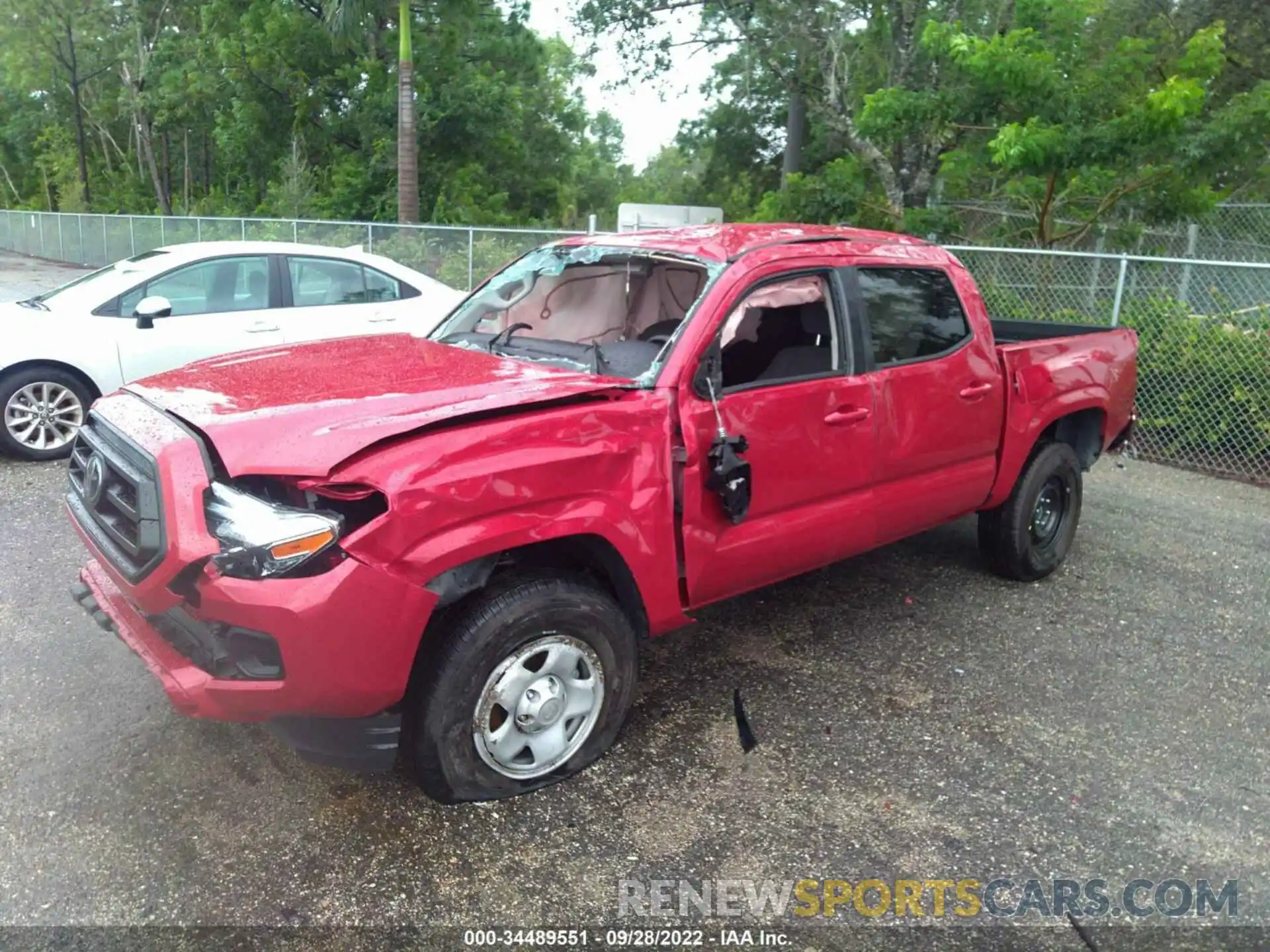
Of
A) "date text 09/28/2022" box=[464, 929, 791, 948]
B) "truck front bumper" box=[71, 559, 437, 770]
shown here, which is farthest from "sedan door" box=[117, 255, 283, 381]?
"date text 09/28/2022" box=[464, 929, 791, 948]

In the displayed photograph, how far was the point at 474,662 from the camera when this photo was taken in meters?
2.98

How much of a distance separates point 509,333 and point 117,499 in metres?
1.72

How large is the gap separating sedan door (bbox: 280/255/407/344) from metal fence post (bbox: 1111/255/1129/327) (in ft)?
19.7

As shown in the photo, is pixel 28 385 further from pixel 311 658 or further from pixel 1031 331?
pixel 1031 331

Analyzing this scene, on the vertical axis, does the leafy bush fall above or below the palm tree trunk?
below

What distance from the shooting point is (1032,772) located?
3559 mm

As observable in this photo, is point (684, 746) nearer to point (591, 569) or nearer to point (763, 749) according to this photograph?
point (763, 749)

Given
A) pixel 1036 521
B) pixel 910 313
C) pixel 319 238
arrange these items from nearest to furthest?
pixel 910 313 < pixel 1036 521 < pixel 319 238

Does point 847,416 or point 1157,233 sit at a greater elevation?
point 1157,233

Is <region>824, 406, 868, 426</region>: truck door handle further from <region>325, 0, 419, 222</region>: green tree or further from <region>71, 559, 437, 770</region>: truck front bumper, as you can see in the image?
<region>325, 0, 419, 222</region>: green tree

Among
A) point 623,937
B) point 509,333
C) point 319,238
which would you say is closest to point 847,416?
point 509,333

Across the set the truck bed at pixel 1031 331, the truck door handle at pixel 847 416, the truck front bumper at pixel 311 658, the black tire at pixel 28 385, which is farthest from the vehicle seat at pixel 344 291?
the truck front bumper at pixel 311 658

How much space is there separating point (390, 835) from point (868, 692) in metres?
2.06

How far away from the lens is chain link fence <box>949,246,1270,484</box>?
780 cm
